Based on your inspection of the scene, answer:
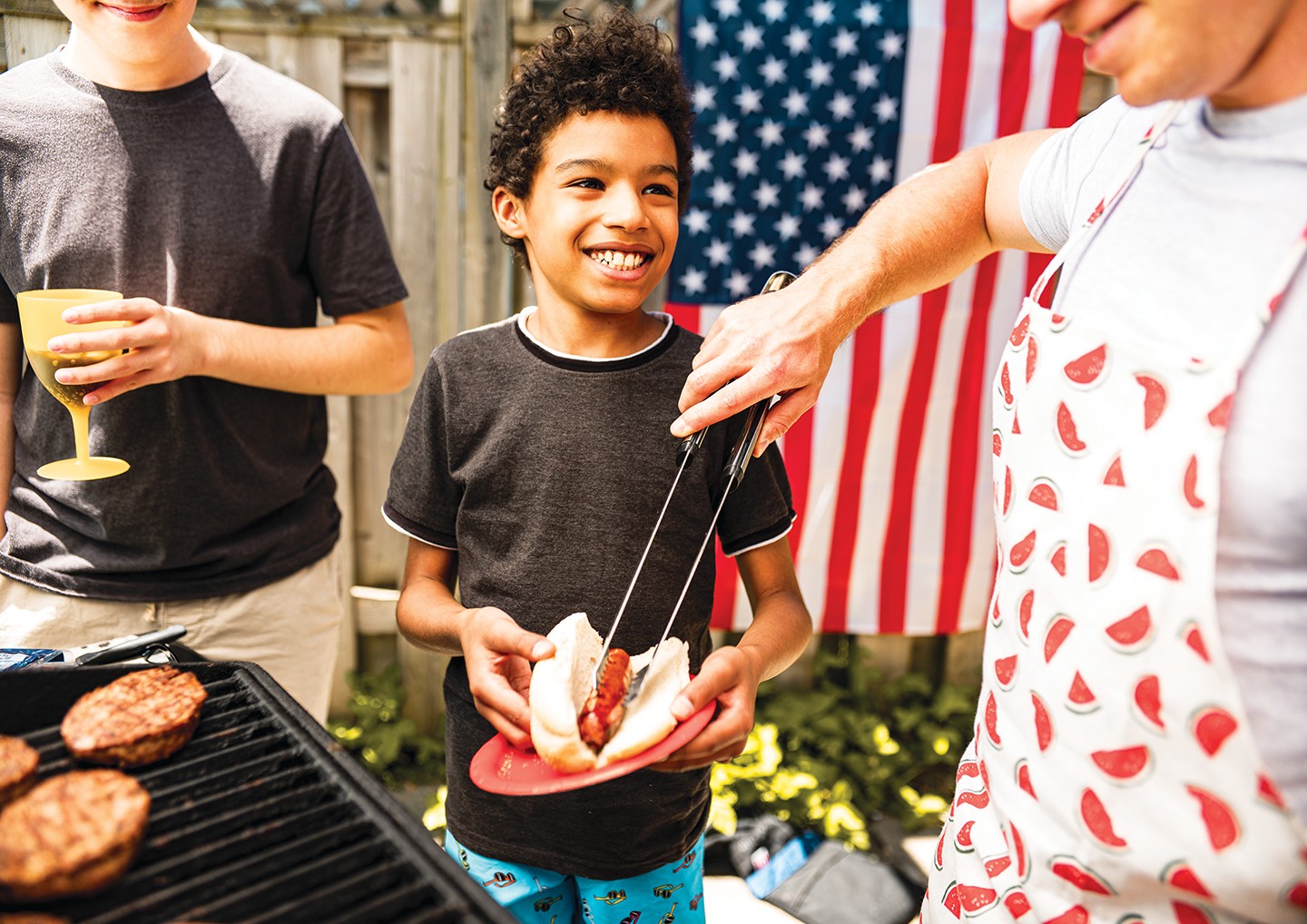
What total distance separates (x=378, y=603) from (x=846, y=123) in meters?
2.65

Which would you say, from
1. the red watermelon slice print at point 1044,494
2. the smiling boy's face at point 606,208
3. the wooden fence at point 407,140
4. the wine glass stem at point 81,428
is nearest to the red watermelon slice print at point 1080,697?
the red watermelon slice print at point 1044,494

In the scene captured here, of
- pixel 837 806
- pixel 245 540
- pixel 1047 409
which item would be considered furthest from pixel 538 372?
pixel 837 806

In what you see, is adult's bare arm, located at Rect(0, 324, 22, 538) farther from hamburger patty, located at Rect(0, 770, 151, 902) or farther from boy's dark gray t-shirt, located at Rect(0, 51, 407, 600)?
hamburger patty, located at Rect(0, 770, 151, 902)

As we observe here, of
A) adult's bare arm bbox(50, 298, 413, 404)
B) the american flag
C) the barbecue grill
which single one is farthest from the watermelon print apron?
the american flag

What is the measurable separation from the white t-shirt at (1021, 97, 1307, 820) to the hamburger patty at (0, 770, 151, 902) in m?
1.30

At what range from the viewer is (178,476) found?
2168 mm

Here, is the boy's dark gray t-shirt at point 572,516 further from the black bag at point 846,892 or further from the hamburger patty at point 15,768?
the black bag at point 846,892

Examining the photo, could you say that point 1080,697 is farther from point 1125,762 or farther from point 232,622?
point 232,622

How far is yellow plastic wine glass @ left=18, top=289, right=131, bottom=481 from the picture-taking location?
5.43 feet

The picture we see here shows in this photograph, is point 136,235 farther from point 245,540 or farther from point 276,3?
point 276,3

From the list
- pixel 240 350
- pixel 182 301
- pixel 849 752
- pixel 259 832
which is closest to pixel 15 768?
pixel 259 832

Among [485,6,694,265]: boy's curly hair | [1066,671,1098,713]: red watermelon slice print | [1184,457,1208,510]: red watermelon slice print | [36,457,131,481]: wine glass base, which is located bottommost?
[1066,671,1098,713]: red watermelon slice print

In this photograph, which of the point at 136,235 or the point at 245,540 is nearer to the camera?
the point at 136,235

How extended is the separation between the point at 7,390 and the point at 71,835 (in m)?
1.61
